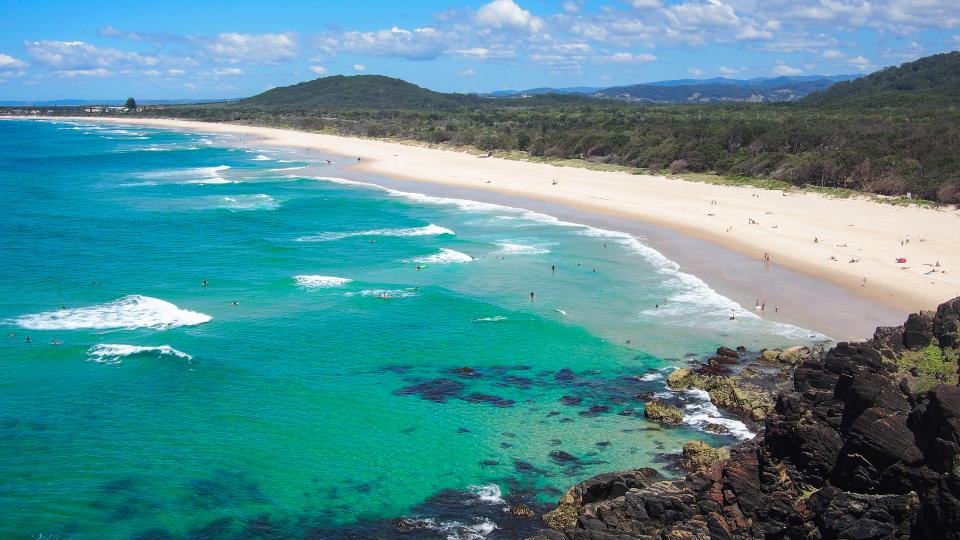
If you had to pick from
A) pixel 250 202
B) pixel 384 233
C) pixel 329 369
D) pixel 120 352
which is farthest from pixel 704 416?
pixel 250 202

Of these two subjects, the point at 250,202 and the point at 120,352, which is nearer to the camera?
the point at 120,352

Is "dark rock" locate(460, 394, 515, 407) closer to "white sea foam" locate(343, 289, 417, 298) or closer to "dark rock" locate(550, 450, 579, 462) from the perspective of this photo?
"dark rock" locate(550, 450, 579, 462)

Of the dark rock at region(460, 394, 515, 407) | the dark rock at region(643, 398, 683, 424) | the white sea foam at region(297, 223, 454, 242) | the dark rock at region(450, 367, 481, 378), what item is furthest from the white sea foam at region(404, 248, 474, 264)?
the dark rock at region(643, 398, 683, 424)

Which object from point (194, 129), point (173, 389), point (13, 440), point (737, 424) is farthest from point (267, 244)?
point (194, 129)

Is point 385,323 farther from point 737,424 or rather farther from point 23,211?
point 23,211

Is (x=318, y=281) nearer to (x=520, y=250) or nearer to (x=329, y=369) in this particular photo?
(x=329, y=369)

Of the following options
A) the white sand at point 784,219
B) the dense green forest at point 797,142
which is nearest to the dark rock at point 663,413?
the white sand at point 784,219

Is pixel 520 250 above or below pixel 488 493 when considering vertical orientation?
above
